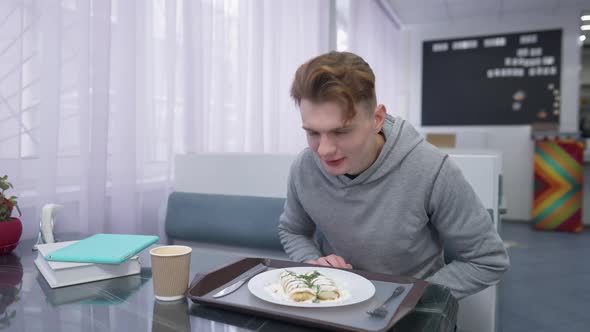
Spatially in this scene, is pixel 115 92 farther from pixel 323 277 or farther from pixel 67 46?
pixel 323 277

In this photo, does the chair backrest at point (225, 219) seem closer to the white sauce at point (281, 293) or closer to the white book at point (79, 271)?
the white book at point (79, 271)

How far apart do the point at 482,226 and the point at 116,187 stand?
131 centimetres

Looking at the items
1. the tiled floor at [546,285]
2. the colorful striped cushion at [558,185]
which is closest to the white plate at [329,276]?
the tiled floor at [546,285]

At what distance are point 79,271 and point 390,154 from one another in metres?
0.75

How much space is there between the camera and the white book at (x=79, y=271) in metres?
0.86

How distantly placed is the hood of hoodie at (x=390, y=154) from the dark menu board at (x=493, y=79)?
16.4 ft

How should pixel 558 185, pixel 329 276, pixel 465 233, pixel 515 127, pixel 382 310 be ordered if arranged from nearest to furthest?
pixel 382 310
pixel 329 276
pixel 465 233
pixel 558 185
pixel 515 127

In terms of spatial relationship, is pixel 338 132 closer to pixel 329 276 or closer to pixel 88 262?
pixel 329 276

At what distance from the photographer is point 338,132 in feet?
3.14

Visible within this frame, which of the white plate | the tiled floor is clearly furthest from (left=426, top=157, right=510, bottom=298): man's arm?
the tiled floor

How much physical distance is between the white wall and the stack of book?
4.84 m

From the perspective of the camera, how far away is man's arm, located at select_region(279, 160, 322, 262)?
1234 mm

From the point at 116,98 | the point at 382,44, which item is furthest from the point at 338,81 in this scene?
the point at 382,44

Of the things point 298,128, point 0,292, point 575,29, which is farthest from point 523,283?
point 575,29
